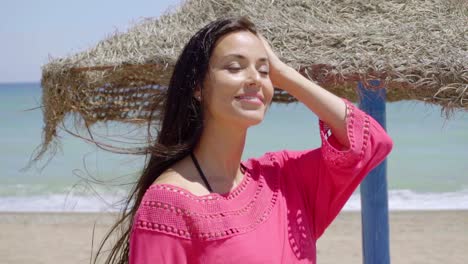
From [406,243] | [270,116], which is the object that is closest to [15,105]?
[270,116]

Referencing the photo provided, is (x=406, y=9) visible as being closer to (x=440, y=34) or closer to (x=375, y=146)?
(x=440, y=34)

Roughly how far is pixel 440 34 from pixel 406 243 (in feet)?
19.7

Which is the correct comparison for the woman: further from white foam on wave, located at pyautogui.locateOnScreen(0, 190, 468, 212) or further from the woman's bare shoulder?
white foam on wave, located at pyautogui.locateOnScreen(0, 190, 468, 212)

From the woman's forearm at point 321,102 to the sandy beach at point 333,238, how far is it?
5736mm

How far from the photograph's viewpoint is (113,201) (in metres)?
11.1

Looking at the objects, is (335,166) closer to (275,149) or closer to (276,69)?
(276,69)

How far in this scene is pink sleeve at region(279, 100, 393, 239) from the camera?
1.66 meters

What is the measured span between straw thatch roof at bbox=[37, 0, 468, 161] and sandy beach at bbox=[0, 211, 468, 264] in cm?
480

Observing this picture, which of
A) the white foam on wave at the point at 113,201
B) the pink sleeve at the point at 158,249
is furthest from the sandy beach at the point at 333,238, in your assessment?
the pink sleeve at the point at 158,249

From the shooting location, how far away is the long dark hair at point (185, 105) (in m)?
1.56

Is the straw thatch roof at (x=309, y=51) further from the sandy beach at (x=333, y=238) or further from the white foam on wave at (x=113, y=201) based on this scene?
the white foam on wave at (x=113, y=201)

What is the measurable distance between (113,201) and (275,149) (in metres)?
7.77

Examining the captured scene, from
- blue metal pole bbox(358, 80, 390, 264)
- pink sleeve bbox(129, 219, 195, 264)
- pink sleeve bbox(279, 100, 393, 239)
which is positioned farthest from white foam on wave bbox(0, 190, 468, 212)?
pink sleeve bbox(129, 219, 195, 264)

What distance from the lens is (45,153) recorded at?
3.24 m
